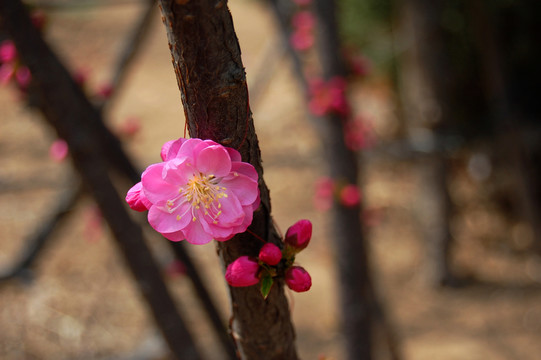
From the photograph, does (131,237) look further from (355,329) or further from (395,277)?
(395,277)

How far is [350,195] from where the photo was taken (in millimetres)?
2066

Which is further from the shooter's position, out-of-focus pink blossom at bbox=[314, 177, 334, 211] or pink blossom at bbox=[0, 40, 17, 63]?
out-of-focus pink blossom at bbox=[314, 177, 334, 211]

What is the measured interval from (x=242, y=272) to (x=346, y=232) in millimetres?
1468

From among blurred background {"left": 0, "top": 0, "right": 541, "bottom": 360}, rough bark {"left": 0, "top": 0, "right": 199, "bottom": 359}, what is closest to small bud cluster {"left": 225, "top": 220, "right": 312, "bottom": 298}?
rough bark {"left": 0, "top": 0, "right": 199, "bottom": 359}

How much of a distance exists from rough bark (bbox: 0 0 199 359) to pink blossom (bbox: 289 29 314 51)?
1.49 m

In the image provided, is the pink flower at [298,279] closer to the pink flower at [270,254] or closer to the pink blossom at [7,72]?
the pink flower at [270,254]

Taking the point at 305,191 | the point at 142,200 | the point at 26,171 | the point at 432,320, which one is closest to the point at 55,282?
the point at 26,171

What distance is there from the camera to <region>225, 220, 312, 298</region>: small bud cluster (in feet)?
2.58

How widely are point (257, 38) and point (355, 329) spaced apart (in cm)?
781

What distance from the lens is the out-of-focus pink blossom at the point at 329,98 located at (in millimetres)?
2066

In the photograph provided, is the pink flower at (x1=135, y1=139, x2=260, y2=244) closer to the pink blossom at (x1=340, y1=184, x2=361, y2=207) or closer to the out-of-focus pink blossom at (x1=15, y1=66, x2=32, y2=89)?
the out-of-focus pink blossom at (x1=15, y1=66, x2=32, y2=89)

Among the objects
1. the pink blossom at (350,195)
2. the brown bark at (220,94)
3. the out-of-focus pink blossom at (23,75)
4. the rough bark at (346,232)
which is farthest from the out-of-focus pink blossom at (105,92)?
the brown bark at (220,94)

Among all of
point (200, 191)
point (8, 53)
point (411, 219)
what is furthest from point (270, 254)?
point (411, 219)

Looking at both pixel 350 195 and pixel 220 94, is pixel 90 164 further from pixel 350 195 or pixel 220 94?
pixel 350 195
